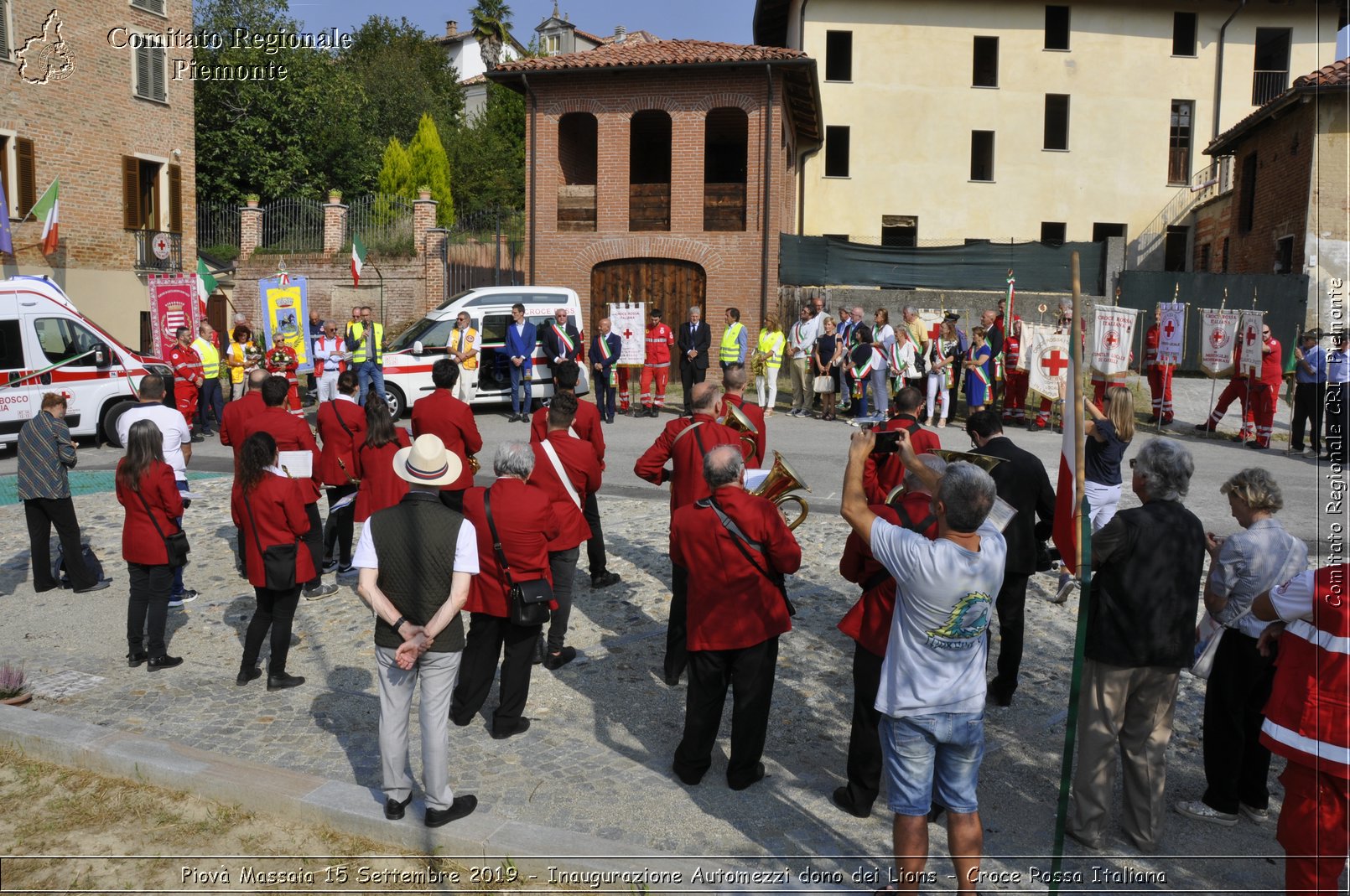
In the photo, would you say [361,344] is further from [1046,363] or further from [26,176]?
[26,176]

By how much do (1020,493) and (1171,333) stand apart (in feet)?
41.4

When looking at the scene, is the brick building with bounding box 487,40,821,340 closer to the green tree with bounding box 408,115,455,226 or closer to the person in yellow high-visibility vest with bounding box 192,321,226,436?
the person in yellow high-visibility vest with bounding box 192,321,226,436

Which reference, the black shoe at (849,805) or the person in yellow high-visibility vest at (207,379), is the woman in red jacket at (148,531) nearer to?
the black shoe at (849,805)

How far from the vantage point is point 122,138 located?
1051 inches

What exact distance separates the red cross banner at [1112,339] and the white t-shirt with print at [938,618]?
46.8 ft

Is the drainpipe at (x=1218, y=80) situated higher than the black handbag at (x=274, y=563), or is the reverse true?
the drainpipe at (x=1218, y=80)

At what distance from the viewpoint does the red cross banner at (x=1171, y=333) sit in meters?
17.4

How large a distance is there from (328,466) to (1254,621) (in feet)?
22.3

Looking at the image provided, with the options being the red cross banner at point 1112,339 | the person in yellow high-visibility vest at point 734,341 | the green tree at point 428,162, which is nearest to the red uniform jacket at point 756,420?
the person in yellow high-visibility vest at point 734,341

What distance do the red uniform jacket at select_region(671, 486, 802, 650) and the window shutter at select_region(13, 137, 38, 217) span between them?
81.0 feet

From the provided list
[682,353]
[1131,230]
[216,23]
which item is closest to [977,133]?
[1131,230]

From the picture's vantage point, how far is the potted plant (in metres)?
6.54

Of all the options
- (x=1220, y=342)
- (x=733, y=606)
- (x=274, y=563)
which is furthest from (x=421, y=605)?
(x=1220, y=342)

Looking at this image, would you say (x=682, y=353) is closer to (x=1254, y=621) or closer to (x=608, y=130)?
(x=608, y=130)
